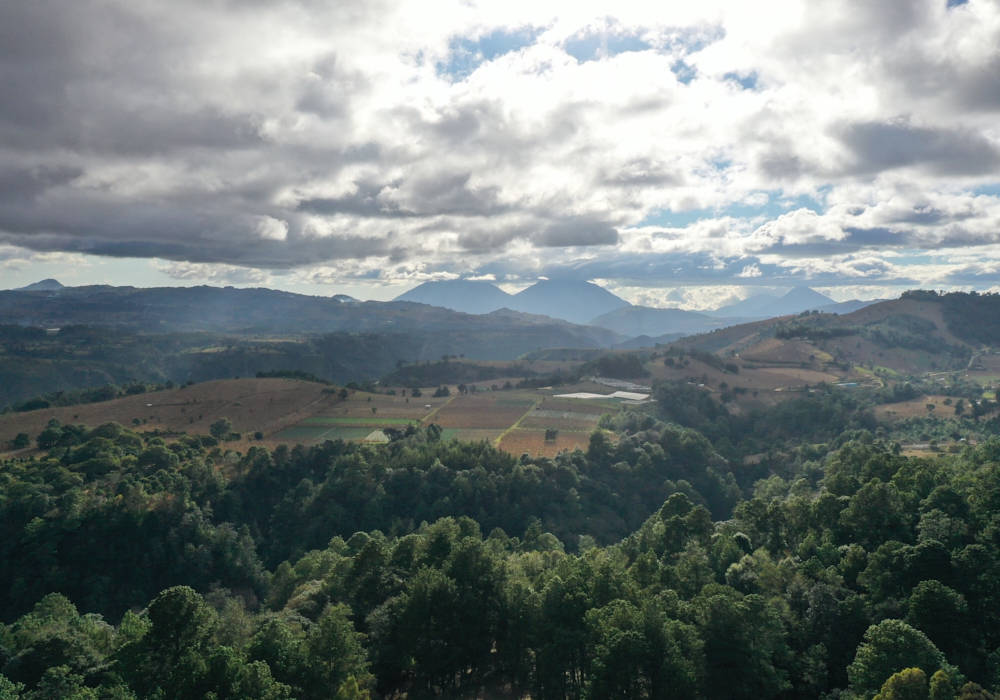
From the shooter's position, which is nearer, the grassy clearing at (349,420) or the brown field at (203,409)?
the brown field at (203,409)

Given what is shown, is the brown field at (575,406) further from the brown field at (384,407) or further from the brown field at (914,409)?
the brown field at (914,409)

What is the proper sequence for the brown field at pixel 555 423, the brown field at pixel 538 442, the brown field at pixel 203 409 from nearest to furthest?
1. the brown field at pixel 203 409
2. the brown field at pixel 538 442
3. the brown field at pixel 555 423

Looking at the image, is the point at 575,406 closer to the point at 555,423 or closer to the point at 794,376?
the point at 555,423

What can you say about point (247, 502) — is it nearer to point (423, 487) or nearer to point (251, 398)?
point (423, 487)

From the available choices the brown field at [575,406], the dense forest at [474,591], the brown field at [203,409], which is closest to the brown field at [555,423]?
the brown field at [575,406]

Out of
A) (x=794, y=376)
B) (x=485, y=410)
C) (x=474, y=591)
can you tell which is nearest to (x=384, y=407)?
(x=485, y=410)

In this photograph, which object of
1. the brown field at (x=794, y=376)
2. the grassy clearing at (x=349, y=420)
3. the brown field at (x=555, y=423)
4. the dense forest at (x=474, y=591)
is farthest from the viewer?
the brown field at (x=794, y=376)

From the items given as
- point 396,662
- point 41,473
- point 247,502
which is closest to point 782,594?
point 396,662
